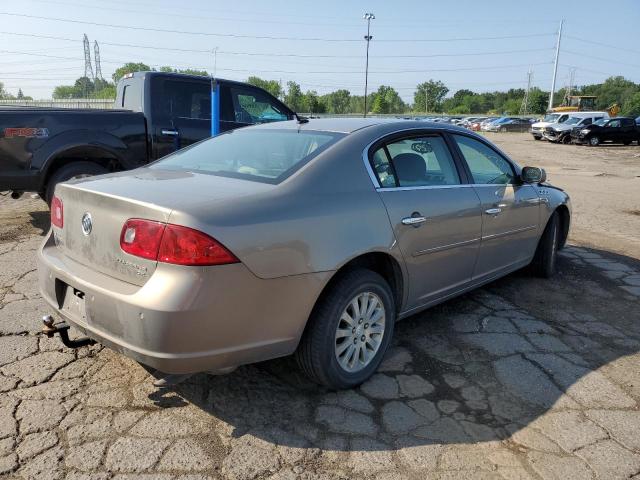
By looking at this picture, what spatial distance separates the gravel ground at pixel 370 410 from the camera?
2.35m

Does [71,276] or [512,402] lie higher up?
[71,276]

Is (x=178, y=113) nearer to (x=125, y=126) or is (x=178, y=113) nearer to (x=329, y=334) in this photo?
(x=125, y=126)

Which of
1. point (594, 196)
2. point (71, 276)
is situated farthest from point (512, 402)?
point (594, 196)

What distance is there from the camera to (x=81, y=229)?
106 inches

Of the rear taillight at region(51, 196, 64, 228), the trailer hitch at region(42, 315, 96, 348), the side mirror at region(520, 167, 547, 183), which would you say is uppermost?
the side mirror at region(520, 167, 547, 183)

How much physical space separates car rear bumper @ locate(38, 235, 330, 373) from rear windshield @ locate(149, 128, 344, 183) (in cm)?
66

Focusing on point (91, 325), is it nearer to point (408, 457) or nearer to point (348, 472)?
point (348, 472)

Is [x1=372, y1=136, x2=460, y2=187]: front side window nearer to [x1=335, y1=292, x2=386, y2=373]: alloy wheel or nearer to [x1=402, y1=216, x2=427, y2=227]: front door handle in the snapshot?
[x1=402, y1=216, x2=427, y2=227]: front door handle

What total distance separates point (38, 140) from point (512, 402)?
5199 millimetres

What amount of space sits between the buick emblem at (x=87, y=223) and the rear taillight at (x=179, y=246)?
0.45 meters

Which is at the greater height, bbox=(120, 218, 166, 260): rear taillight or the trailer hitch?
bbox=(120, 218, 166, 260): rear taillight

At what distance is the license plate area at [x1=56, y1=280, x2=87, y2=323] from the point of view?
260 centimetres

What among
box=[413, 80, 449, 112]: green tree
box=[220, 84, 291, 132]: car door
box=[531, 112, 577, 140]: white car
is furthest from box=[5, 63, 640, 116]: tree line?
box=[220, 84, 291, 132]: car door

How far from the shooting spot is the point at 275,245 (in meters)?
2.44
